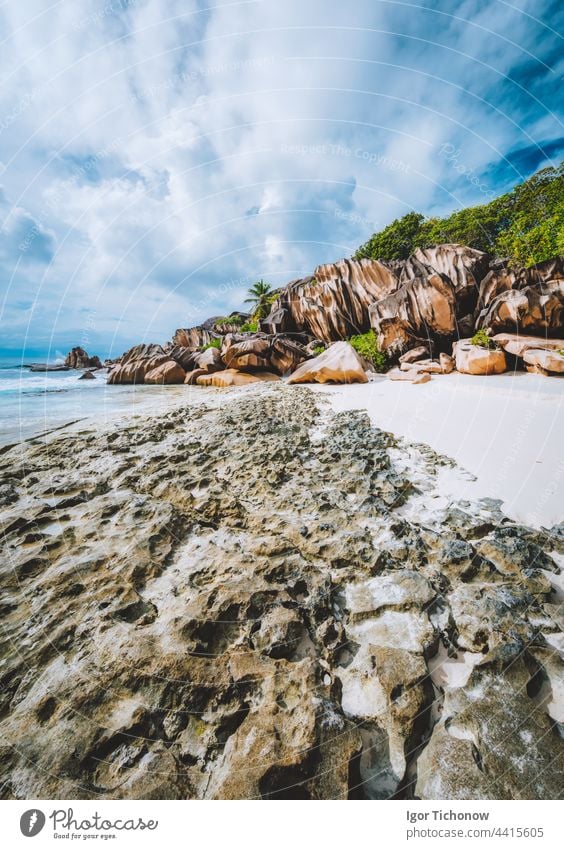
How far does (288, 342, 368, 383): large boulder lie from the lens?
13.5 metres

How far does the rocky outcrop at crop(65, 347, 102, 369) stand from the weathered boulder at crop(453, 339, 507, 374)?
56449 mm

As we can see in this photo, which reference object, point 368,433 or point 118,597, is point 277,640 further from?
point 368,433

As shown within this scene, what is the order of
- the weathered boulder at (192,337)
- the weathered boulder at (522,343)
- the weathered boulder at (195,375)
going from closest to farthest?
1. the weathered boulder at (522,343)
2. the weathered boulder at (195,375)
3. the weathered boulder at (192,337)

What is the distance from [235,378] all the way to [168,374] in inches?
283

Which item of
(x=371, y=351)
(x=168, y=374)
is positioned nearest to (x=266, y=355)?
(x=371, y=351)

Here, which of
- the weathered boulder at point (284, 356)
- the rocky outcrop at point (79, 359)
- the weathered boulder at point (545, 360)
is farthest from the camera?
the rocky outcrop at point (79, 359)

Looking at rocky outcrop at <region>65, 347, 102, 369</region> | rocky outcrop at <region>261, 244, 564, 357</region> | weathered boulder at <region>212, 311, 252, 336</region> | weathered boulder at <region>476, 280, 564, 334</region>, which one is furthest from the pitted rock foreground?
rocky outcrop at <region>65, 347, 102, 369</region>

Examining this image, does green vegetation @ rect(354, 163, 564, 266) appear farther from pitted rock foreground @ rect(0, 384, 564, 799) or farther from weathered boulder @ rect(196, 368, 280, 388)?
pitted rock foreground @ rect(0, 384, 564, 799)

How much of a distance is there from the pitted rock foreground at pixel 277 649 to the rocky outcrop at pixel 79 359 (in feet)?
189

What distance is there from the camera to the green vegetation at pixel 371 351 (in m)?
16.1

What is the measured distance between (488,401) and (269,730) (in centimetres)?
836

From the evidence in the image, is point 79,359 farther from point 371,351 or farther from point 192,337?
point 371,351

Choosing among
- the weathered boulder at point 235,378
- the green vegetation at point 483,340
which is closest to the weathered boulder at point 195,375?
the weathered boulder at point 235,378

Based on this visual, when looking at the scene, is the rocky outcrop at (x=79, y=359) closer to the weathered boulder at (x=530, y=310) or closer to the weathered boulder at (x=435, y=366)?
the weathered boulder at (x=435, y=366)
